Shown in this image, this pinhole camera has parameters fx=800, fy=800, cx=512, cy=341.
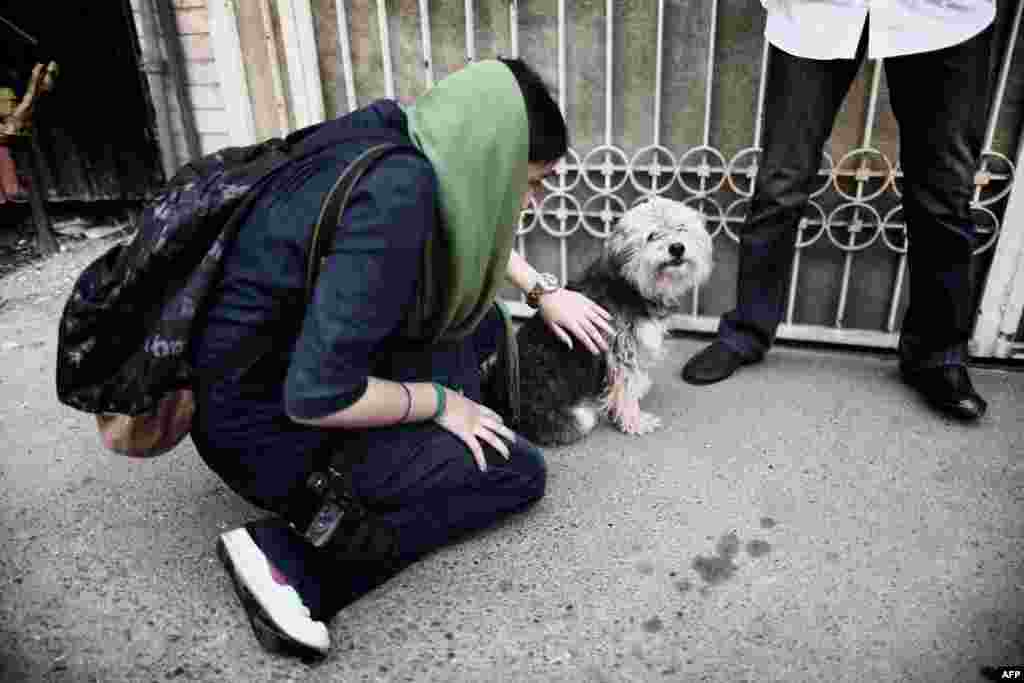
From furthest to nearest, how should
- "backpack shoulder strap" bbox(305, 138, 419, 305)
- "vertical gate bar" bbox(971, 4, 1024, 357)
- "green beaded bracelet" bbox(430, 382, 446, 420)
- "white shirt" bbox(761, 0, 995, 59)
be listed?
"vertical gate bar" bbox(971, 4, 1024, 357) → "white shirt" bbox(761, 0, 995, 59) → "green beaded bracelet" bbox(430, 382, 446, 420) → "backpack shoulder strap" bbox(305, 138, 419, 305)

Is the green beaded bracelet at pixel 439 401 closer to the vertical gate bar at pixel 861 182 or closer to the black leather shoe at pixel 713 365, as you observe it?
the black leather shoe at pixel 713 365

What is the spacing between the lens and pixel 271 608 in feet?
6.45

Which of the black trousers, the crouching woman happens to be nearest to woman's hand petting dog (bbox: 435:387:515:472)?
the crouching woman

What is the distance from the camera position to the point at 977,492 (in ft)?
8.55

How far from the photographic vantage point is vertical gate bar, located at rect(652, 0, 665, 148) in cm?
328

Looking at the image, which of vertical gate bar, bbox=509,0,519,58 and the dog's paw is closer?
the dog's paw

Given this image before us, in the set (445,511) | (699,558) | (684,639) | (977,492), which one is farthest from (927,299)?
(445,511)

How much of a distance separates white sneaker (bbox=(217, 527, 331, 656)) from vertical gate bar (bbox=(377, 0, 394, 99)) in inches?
91.0

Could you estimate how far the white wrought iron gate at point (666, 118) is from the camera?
10.7ft

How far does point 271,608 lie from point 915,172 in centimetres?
260

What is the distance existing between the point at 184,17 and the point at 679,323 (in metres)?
2.79

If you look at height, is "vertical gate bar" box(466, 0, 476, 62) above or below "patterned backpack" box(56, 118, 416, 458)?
above

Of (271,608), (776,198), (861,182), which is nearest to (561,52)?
(776,198)

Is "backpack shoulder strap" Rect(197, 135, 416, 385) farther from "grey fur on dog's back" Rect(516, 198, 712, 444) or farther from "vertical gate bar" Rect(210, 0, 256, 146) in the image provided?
"vertical gate bar" Rect(210, 0, 256, 146)
